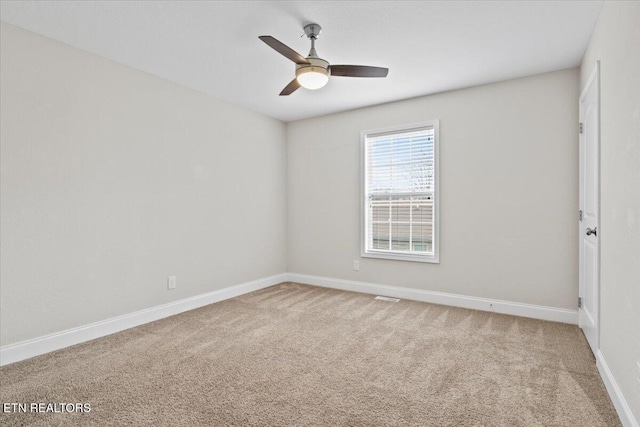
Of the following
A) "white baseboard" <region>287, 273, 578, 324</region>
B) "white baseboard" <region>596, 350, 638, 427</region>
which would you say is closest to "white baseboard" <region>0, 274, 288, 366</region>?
"white baseboard" <region>287, 273, 578, 324</region>

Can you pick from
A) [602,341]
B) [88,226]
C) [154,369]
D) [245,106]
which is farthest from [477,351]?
[245,106]

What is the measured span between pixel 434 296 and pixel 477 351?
1373 mm

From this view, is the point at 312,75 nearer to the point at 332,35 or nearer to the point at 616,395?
the point at 332,35

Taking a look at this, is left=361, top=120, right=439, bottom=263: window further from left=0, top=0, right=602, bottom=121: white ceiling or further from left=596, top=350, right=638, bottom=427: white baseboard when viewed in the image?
left=596, top=350, right=638, bottom=427: white baseboard

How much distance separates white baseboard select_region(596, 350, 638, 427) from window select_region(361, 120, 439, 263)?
1.93 metres

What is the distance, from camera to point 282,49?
2.33 m

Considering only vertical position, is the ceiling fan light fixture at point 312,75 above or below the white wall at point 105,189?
above

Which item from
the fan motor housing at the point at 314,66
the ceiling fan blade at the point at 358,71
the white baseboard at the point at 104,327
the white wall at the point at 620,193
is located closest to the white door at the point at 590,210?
the white wall at the point at 620,193

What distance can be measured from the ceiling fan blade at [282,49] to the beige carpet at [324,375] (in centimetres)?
229

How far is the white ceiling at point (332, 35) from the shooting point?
2.33m

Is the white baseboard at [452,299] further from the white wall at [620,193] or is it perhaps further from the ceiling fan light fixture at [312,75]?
the ceiling fan light fixture at [312,75]

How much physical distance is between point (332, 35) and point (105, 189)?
2483 millimetres

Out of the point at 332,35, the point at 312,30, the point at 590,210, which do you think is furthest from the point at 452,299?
the point at 312,30

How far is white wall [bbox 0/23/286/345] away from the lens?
256cm
